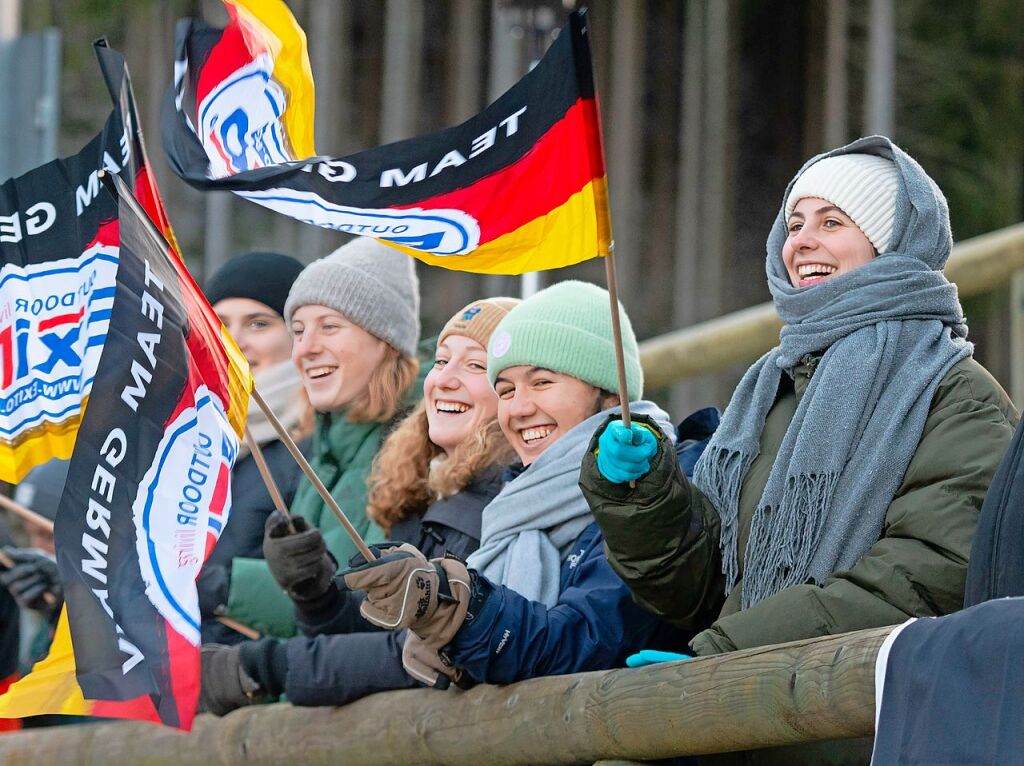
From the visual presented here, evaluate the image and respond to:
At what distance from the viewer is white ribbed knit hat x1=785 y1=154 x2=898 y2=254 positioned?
157 inches

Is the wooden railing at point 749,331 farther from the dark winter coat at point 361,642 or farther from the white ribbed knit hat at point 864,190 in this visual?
the white ribbed knit hat at point 864,190

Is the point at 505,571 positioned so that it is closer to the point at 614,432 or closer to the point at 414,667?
the point at 414,667

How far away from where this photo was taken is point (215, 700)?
521cm

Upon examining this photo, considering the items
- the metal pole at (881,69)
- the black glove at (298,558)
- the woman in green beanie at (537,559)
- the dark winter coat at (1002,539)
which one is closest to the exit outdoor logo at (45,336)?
the black glove at (298,558)

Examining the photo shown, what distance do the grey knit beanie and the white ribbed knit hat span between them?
175cm

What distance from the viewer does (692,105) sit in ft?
34.4

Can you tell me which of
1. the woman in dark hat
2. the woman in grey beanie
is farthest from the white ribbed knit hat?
the woman in dark hat

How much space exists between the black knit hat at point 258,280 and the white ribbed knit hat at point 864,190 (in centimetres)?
231

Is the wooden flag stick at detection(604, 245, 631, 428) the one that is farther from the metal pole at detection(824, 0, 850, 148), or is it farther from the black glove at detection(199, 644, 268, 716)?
the metal pole at detection(824, 0, 850, 148)

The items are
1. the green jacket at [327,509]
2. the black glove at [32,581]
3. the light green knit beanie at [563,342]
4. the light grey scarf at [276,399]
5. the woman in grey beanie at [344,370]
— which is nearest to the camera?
the light green knit beanie at [563,342]

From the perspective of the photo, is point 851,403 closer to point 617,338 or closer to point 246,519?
point 617,338

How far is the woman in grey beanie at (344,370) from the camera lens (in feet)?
17.7

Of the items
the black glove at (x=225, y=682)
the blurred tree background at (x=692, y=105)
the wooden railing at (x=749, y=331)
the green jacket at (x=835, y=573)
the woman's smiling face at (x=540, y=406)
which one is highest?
the blurred tree background at (x=692, y=105)

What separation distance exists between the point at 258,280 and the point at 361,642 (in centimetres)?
162
